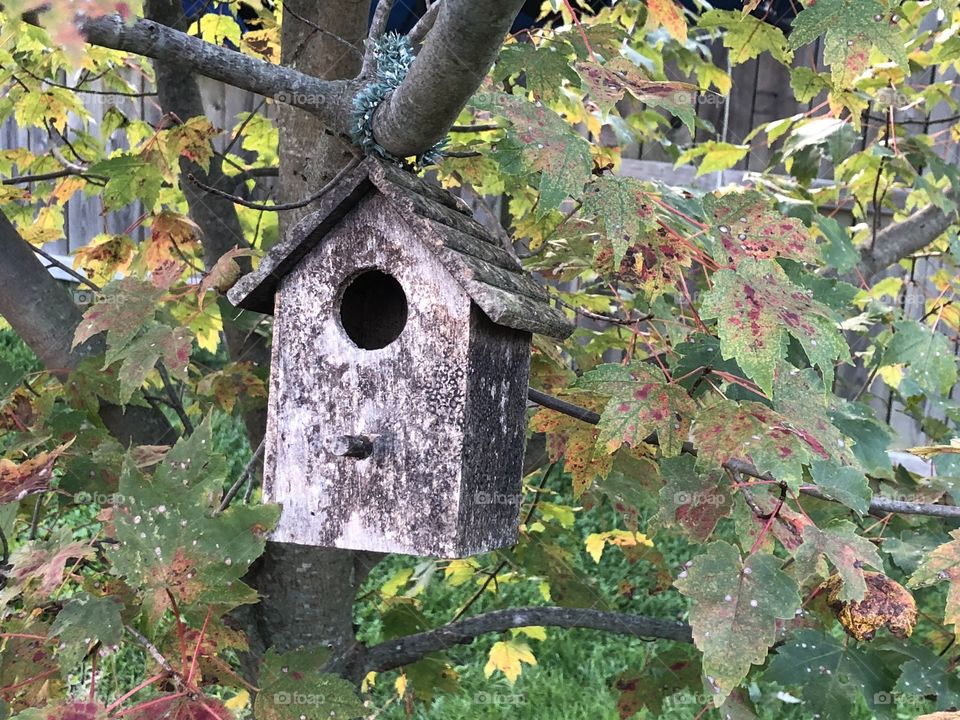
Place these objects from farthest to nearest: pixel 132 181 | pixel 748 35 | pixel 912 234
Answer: pixel 912 234, pixel 748 35, pixel 132 181

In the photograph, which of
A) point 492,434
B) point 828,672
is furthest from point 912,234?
point 492,434

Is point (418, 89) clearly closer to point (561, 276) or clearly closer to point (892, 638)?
point (561, 276)

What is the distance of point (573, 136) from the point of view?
1.41 metres

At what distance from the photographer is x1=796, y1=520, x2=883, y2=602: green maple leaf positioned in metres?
1.39

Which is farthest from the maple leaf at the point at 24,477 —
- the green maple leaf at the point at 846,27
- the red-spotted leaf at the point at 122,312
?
the green maple leaf at the point at 846,27

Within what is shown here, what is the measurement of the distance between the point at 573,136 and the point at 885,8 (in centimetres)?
50

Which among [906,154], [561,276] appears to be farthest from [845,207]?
[561,276]

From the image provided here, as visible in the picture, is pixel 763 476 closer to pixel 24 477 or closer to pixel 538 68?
pixel 538 68

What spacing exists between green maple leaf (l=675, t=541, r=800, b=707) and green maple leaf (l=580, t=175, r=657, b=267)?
46 centimetres

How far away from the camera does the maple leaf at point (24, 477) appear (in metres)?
1.57

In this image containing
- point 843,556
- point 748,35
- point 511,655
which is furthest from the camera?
point 511,655

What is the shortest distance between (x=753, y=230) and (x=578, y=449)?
513 millimetres

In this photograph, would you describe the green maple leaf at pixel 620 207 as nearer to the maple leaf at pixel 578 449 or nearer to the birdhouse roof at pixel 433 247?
the birdhouse roof at pixel 433 247

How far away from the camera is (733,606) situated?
1.34 m
